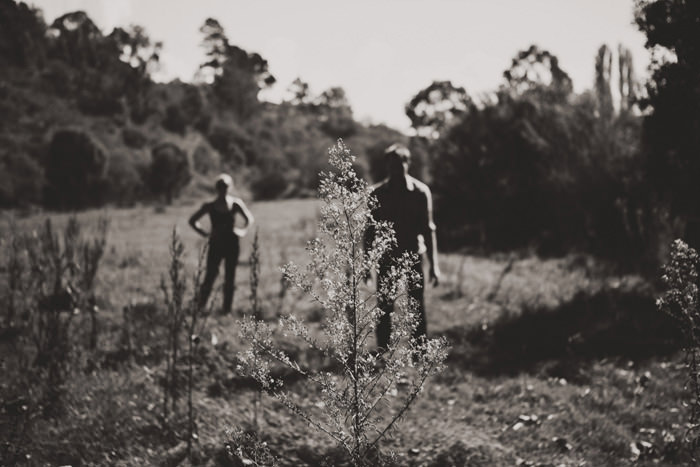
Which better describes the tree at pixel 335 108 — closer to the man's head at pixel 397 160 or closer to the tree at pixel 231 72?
the tree at pixel 231 72

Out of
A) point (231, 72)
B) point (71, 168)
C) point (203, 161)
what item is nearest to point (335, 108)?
point (231, 72)

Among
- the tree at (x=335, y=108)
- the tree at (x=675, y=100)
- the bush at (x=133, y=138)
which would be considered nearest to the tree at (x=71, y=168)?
the bush at (x=133, y=138)

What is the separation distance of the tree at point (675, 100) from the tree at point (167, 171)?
85.6 ft

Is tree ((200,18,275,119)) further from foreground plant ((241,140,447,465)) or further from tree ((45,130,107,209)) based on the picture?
foreground plant ((241,140,447,465))

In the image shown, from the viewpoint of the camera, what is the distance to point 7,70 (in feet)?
113

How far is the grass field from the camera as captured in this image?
3.39 m

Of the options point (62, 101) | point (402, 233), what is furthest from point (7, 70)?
point (402, 233)

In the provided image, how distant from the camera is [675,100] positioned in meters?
6.95

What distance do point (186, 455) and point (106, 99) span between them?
48244mm

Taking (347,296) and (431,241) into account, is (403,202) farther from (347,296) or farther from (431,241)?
(347,296)

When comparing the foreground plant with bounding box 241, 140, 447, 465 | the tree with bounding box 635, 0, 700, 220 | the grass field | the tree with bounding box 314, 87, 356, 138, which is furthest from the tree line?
the tree with bounding box 314, 87, 356, 138

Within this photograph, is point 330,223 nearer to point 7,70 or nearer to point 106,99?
point 7,70

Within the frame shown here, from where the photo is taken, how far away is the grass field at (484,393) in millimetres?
3387

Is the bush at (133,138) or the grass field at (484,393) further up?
the bush at (133,138)
